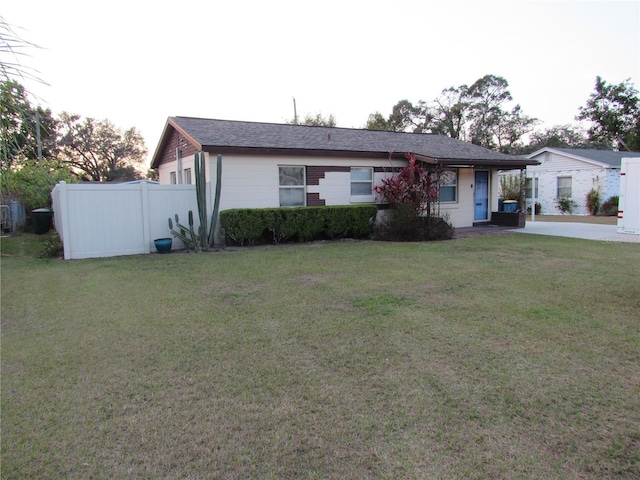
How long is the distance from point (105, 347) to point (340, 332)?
2.38m

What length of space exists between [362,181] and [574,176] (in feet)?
52.7

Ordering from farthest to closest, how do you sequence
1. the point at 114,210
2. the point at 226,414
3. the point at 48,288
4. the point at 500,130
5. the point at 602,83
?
the point at 500,130 → the point at 602,83 → the point at 114,210 → the point at 48,288 → the point at 226,414

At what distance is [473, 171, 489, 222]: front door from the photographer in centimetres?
1702

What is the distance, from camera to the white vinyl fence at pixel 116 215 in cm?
996

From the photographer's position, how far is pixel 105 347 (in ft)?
13.7

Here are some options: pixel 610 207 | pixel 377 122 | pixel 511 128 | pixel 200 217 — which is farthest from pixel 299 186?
pixel 511 128

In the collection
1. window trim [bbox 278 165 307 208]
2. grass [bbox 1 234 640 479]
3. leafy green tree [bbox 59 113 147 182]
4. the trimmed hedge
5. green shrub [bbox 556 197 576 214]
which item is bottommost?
grass [bbox 1 234 640 479]

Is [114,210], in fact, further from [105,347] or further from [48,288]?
[105,347]

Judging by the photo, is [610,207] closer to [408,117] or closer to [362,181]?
[362,181]

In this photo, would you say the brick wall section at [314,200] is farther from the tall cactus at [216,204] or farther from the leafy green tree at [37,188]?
the leafy green tree at [37,188]

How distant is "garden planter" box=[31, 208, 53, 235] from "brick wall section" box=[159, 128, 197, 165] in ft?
16.0

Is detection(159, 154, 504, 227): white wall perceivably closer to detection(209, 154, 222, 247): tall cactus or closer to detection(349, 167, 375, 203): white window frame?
detection(349, 167, 375, 203): white window frame

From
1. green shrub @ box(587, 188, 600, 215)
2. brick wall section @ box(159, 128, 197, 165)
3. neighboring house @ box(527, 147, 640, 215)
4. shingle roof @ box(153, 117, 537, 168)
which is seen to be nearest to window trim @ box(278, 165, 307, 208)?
shingle roof @ box(153, 117, 537, 168)

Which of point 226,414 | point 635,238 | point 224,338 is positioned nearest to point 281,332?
point 224,338
